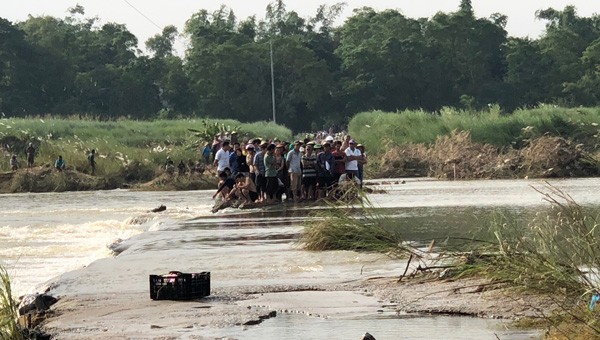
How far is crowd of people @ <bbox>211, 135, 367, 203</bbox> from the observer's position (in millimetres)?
27062

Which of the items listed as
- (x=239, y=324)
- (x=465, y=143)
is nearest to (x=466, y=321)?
(x=239, y=324)

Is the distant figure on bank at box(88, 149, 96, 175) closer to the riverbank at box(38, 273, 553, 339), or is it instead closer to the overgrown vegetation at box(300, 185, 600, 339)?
the overgrown vegetation at box(300, 185, 600, 339)

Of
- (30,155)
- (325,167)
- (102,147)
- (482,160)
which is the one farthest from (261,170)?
(102,147)

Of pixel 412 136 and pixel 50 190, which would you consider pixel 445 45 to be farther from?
pixel 50 190

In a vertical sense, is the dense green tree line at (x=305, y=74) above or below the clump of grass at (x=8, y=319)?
above

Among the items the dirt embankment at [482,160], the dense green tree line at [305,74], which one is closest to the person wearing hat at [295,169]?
the dirt embankment at [482,160]

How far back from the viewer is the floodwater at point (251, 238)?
11109 mm

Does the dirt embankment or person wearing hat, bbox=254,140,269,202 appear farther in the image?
the dirt embankment

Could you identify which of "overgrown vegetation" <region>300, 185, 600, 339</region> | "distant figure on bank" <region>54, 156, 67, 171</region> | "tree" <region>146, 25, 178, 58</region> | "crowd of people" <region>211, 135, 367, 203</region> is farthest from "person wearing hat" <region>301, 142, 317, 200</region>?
"tree" <region>146, 25, 178, 58</region>

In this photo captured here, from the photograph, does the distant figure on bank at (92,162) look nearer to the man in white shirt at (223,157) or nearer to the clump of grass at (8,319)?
the man in white shirt at (223,157)

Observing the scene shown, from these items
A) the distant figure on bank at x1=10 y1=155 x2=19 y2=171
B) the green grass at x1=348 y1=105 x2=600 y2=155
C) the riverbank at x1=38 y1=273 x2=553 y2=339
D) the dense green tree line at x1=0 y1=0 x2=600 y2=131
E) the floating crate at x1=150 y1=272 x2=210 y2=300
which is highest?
the dense green tree line at x1=0 y1=0 x2=600 y2=131

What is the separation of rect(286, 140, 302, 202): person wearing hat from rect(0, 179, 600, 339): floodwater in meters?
1.22

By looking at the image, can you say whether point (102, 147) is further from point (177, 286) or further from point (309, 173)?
point (177, 286)

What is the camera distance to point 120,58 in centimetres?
10881
